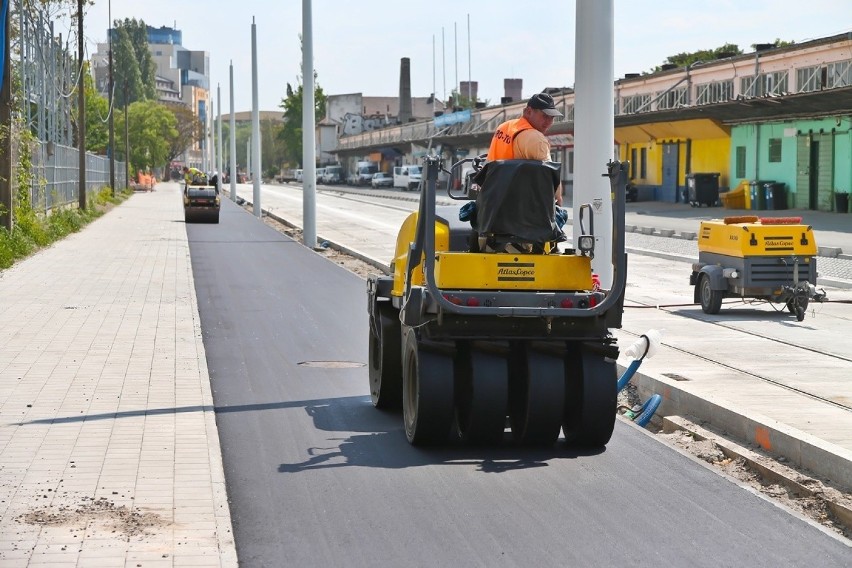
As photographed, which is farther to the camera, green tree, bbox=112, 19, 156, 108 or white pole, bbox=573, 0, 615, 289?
green tree, bbox=112, 19, 156, 108

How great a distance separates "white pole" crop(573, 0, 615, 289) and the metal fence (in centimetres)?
2447

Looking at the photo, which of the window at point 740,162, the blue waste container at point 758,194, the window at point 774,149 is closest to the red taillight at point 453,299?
the blue waste container at point 758,194

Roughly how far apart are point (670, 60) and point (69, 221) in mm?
74013

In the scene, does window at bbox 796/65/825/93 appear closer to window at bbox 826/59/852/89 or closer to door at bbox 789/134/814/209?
window at bbox 826/59/852/89

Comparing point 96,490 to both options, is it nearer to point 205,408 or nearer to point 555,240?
point 205,408

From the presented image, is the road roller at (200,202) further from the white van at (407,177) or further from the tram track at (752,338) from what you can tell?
the white van at (407,177)

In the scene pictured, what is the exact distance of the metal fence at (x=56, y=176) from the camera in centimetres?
3672

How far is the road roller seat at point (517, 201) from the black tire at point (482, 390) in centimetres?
77

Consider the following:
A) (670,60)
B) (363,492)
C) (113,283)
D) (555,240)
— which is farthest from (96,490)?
(670,60)

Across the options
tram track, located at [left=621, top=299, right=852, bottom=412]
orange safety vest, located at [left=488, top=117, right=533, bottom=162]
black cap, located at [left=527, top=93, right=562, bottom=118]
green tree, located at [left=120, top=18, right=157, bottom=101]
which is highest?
green tree, located at [left=120, top=18, right=157, bottom=101]

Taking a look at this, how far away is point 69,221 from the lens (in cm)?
3950

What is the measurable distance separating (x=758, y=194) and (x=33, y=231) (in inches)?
1143

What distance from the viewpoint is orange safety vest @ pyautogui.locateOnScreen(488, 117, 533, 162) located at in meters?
9.22

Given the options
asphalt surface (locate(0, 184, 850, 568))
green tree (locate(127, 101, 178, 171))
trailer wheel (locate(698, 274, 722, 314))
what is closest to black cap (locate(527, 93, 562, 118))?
asphalt surface (locate(0, 184, 850, 568))
